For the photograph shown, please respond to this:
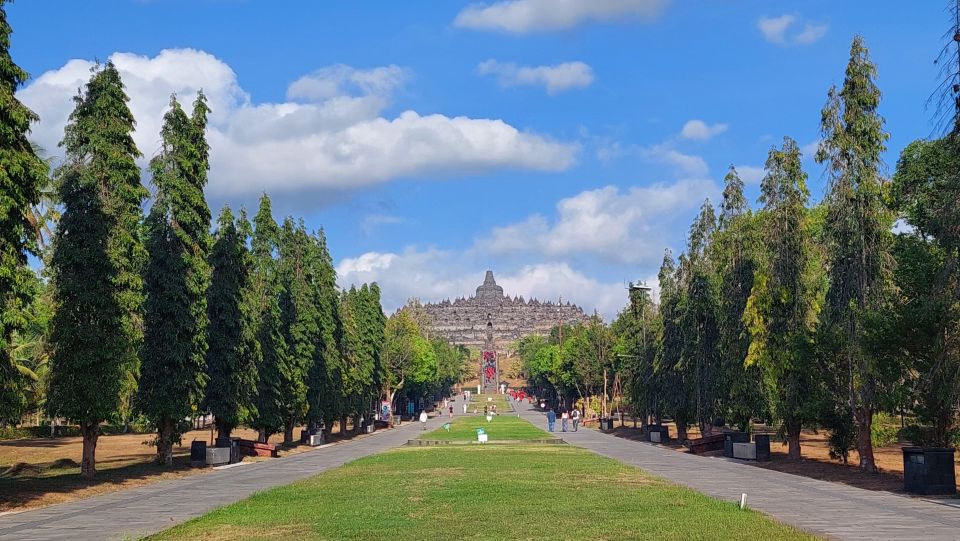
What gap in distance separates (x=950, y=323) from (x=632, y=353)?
2002 inches

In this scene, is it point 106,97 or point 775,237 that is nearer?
point 106,97

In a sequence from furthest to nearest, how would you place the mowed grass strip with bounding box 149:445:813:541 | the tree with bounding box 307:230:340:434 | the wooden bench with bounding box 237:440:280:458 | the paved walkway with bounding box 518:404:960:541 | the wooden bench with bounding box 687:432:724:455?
the tree with bounding box 307:230:340:434 → the wooden bench with bounding box 687:432:724:455 → the wooden bench with bounding box 237:440:280:458 → the paved walkway with bounding box 518:404:960:541 → the mowed grass strip with bounding box 149:445:813:541

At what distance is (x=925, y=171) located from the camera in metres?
51.0

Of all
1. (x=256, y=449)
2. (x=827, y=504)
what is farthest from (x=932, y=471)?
(x=256, y=449)

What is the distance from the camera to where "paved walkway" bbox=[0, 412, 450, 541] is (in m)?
16.4

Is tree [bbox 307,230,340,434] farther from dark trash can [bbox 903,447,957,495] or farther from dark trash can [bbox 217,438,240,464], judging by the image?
dark trash can [bbox 903,447,957,495]

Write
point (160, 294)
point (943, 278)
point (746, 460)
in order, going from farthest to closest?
point (746, 460), point (160, 294), point (943, 278)

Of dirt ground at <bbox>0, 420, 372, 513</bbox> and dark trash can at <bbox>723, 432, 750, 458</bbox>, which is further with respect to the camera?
dark trash can at <bbox>723, 432, 750, 458</bbox>

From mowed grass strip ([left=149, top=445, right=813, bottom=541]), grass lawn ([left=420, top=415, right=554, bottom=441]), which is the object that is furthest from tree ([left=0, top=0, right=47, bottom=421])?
grass lawn ([left=420, top=415, right=554, bottom=441])

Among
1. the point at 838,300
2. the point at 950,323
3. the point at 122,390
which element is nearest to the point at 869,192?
the point at 838,300

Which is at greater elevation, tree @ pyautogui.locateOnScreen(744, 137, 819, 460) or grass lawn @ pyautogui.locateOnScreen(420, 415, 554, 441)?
tree @ pyautogui.locateOnScreen(744, 137, 819, 460)

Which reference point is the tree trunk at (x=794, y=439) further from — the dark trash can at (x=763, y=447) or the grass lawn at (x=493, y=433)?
the grass lawn at (x=493, y=433)

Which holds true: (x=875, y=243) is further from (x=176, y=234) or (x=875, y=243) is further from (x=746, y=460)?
(x=176, y=234)

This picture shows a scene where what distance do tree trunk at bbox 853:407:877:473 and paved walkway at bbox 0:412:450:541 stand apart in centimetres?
1772
